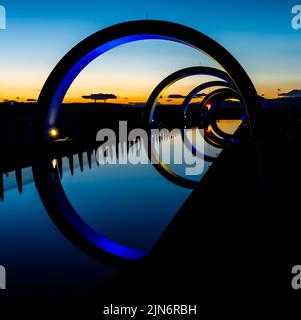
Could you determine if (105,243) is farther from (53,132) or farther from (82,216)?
(53,132)

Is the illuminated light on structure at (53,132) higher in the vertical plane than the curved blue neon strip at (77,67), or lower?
lower

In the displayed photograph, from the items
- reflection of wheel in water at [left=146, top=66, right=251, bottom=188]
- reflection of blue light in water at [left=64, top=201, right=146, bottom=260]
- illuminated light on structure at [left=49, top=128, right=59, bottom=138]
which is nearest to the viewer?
reflection of blue light in water at [left=64, top=201, right=146, bottom=260]

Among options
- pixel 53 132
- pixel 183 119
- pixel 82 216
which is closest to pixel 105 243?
pixel 82 216

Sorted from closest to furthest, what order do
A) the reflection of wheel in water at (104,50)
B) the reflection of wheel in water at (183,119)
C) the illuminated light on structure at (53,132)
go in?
the reflection of wheel in water at (183,119) < the reflection of wheel in water at (104,50) < the illuminated light on structure at (53,132)

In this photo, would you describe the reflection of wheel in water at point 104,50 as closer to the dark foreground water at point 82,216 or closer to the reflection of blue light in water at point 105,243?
the dark foreground water at point 82,216

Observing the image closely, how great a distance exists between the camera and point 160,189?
7.45 meters

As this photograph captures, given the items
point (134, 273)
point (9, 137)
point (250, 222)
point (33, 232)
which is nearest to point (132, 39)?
point (9, 137)

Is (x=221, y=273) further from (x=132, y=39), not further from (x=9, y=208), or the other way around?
(x=132, y=39)

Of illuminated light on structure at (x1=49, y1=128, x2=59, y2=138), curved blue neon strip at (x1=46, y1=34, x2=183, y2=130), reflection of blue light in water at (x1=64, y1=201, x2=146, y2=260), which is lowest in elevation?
reflection of blue light in water at (x1=64, y1=201, x2=146, y2=260)

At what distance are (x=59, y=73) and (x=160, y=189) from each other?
7296 millimetres

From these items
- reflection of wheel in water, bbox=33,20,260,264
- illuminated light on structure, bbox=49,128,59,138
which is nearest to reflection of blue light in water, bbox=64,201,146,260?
reflection of wheel in water, bbox=33,20,260,264

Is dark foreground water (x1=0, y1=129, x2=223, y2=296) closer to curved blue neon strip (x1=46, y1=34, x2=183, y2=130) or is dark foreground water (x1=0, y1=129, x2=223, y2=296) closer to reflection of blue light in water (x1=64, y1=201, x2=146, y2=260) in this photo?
reflection of blue light in water (x1=64, y1=201, x2=146, y2=260)

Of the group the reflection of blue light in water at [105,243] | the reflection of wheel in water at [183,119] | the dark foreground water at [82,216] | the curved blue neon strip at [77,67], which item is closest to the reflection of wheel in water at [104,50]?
the curved blue neon strip at [77,67]

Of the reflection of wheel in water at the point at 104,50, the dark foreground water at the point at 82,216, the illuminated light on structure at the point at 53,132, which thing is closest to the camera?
the dark foreground water at the point at 82,216
